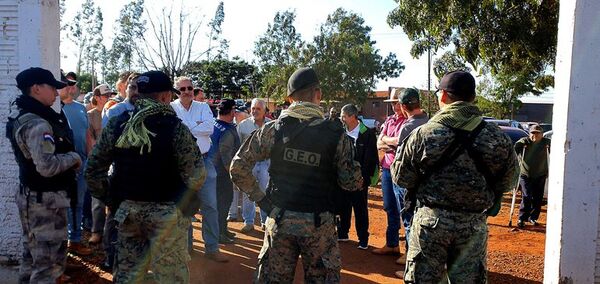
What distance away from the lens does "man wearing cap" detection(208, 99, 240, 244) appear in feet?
20.5

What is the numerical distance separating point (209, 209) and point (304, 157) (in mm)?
2735

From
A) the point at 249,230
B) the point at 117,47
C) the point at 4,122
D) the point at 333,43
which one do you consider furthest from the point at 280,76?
the point at 4,122

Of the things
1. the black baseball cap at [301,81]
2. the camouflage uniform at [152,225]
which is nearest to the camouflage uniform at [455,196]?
the black baseball cap at [301,81]

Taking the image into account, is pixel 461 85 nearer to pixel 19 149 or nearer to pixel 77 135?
pixel 19 149

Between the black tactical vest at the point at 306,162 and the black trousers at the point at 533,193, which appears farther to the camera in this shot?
the black trousers at the point at 533,193

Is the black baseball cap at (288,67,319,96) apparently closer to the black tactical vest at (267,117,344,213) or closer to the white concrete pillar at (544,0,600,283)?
the black tactical vest at (267,117,344,213)

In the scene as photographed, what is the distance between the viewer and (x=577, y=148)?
422 centimetres

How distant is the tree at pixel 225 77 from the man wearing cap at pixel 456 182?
29.2m

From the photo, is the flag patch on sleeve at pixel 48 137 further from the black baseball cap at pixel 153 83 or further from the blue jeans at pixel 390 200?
the blue jeans at pixel 390 200

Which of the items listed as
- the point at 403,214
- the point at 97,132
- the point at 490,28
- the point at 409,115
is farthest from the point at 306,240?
the point at 490,28

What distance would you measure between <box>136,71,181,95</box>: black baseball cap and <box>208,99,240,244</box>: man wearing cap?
2815 mm

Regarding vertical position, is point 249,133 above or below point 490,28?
below

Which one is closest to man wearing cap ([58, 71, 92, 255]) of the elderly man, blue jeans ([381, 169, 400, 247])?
the elderly man

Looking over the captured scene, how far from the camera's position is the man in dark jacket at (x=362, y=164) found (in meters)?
6.24
